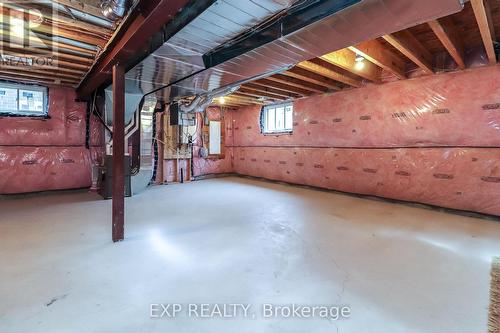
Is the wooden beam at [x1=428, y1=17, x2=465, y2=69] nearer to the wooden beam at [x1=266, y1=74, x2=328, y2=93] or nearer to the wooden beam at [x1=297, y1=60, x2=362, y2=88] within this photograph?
the wooden beam at [x1=297, y1=60, x2=362, y2=88]

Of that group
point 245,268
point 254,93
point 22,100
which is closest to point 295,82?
point 254,93

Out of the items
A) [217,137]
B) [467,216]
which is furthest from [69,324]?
[217,137]

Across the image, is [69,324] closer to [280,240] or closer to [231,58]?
[280,240]

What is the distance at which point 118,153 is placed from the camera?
102 inches

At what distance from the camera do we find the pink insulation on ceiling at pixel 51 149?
4.55 metres

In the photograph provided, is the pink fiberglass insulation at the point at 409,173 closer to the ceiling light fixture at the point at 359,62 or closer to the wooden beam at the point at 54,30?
the ceiling light fixture at the point at 359,62

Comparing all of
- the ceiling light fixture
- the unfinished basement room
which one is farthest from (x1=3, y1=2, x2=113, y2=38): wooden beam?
the ceiling light fixture

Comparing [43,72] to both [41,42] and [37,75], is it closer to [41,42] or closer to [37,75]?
[37,75]

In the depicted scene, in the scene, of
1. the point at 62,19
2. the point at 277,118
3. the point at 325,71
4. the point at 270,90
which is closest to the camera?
the point at 62,19

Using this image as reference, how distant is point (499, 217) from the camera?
332 centimetres

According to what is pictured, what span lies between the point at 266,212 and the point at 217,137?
4263mm

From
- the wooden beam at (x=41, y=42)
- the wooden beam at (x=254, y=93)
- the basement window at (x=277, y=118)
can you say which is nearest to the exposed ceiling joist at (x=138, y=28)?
the wooden beam at (x=41, y=42)

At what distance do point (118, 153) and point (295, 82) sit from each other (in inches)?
129

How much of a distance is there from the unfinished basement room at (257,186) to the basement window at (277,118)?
23 cm
